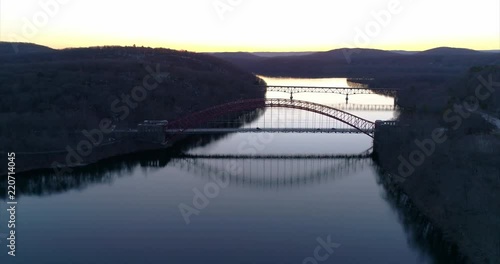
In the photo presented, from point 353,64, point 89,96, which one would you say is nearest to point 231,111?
point 89,96

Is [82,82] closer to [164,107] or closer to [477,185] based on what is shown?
[164,107]

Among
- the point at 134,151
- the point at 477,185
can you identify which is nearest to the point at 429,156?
the point at 477,185

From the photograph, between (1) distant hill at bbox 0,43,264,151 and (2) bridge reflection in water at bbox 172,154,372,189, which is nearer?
(2) bridge reflection in water at bbox 172,154,372,189

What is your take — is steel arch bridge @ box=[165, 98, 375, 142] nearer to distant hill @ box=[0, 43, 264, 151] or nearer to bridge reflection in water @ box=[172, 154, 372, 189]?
bridge reflection in water @ box=[172, 154, 372, 189]

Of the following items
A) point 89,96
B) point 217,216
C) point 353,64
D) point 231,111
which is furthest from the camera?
point 353,64

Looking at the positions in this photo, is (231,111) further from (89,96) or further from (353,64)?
(353,64)

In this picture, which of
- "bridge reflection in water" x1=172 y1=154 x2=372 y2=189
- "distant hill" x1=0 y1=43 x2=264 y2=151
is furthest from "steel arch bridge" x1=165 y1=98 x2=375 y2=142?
"distant hill" x1=0 y1=43 x2=264 y2=151

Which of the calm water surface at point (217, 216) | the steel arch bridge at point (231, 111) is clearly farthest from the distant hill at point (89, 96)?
the calm water surface at point (217, 216)

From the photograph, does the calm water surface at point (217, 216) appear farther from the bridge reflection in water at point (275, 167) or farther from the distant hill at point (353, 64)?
the distant hill at point (353, 64)
